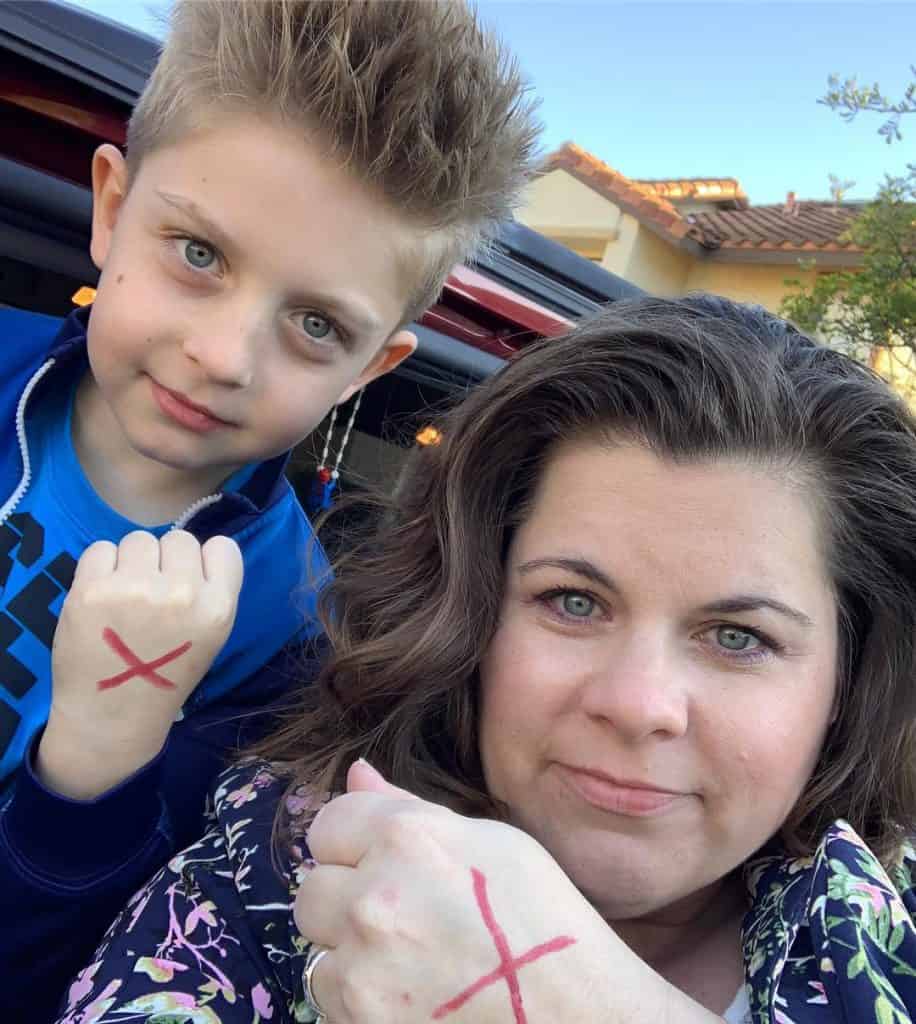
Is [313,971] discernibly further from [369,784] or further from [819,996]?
[819,996]

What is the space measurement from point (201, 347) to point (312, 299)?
0.59 ft

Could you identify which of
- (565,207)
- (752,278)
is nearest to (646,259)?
(752,278)

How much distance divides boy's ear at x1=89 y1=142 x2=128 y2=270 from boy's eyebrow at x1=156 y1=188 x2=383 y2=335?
0.16 m

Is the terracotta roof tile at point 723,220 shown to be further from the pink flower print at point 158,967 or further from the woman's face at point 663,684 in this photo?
the pink flower print at point 158,967

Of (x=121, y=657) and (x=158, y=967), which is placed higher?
(x=121, y=657)

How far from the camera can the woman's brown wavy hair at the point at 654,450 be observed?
146cm

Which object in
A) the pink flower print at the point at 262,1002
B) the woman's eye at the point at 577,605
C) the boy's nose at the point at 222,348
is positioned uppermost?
the boy's nose at the point at 222,348

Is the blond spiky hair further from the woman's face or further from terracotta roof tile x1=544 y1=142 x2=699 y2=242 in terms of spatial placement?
terracotta roof tile x1=544 y1=142 x2=699 y2=242

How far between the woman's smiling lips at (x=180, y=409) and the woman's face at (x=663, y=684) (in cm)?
58

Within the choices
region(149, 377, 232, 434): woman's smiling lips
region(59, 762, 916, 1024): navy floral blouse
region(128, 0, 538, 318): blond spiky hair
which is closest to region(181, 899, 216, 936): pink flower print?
region(59, 762, 916, 1024): navy floral blouse

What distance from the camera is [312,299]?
1476 millimetres

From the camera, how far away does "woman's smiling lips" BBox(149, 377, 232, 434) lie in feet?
4.96

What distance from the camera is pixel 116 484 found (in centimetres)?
168

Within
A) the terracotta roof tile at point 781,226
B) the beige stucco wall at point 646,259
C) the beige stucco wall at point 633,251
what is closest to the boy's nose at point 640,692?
→ the terracotta roof tile at point 781,226
